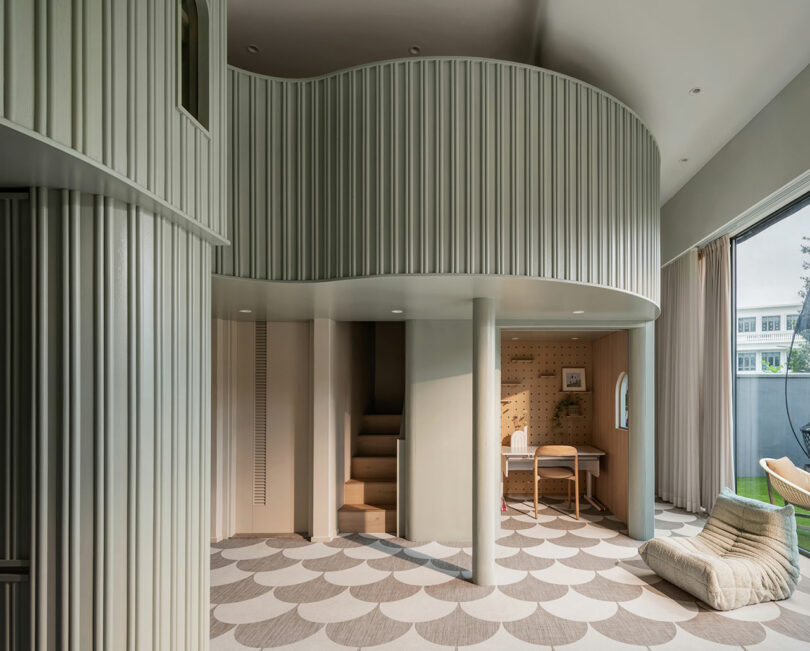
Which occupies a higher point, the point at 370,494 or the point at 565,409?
the point at 565,409

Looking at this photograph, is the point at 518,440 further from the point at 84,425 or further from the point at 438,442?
the point at 84,425

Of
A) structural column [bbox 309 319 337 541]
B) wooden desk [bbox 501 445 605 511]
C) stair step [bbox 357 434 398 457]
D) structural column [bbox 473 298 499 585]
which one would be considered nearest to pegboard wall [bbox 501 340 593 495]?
wooden desk [bbox 501 445 605 511]

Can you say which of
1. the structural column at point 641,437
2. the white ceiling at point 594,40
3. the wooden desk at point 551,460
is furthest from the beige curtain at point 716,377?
the white ceiling at point 594,40

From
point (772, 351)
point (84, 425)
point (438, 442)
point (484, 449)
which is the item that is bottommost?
point (438, 442)

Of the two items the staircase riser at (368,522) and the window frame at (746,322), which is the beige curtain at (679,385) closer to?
the window frame at (746,322)

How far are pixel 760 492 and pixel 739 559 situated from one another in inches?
78.4

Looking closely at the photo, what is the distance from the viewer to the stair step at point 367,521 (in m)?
5.96

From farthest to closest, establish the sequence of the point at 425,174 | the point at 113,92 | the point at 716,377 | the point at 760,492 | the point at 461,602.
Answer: the point at 716,377 → the point at 760,492 → the point at 461,602 → the point at 425,174 → the point at 113,92

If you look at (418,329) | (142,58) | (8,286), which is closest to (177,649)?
(8,286)

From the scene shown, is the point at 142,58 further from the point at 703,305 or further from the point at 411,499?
the point at 703,305

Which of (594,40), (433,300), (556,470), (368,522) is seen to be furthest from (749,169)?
(368,522)

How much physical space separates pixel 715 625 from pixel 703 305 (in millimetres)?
3924

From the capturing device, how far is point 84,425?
2.07 meters

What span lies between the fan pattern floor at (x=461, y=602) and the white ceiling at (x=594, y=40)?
4199 mm
